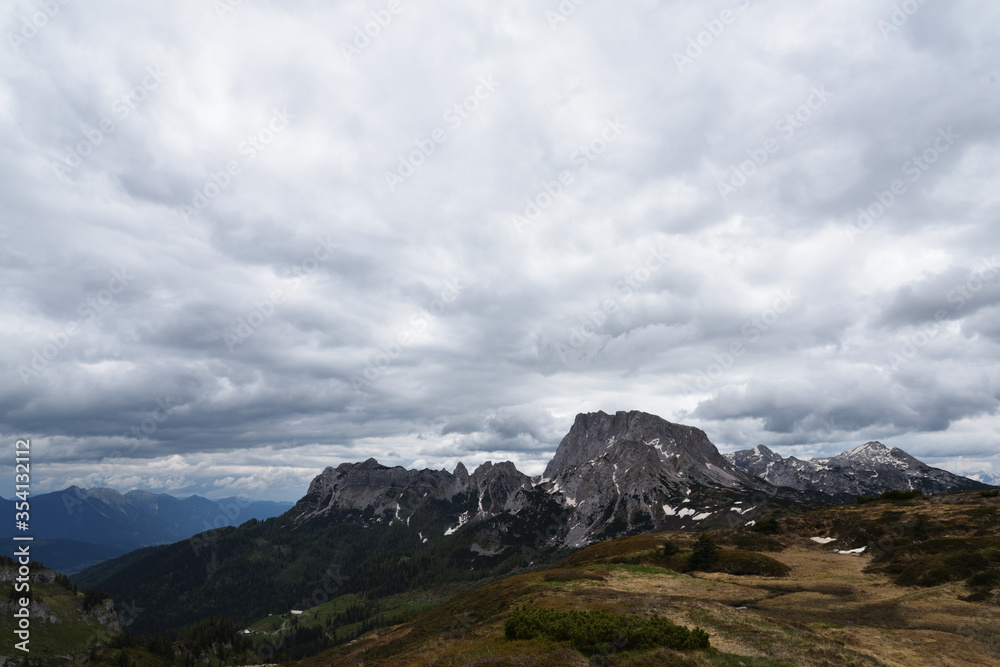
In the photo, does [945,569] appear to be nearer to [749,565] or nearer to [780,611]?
[749,565]

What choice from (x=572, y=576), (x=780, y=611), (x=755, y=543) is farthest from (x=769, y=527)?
(x=780, y=611)

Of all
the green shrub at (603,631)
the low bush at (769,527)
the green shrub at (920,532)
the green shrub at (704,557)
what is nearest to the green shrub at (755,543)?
the low bush at (769,527)

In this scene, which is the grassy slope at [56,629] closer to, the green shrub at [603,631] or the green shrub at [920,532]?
the green shrub at [603,631]

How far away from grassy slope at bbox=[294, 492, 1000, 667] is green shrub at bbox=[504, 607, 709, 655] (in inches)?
38.1

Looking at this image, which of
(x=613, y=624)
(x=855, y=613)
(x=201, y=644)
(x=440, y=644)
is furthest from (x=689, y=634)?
(x=201, y=644)

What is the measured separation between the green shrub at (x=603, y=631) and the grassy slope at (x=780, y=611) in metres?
0.97

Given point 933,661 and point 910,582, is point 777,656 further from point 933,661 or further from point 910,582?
point 910,582

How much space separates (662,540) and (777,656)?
64.4 m

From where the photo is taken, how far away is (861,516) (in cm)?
8425

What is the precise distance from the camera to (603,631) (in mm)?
25281

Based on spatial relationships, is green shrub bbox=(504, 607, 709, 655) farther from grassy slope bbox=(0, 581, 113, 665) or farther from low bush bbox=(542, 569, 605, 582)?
grassy slope bbox=(0, 581, 113, 665)

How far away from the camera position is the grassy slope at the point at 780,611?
24.7 meters

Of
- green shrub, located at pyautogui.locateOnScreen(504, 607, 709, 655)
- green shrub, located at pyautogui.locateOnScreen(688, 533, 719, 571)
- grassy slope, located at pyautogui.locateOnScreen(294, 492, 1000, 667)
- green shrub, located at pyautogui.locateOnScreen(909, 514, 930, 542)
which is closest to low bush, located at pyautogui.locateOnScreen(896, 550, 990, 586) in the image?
grassy slope, located at pyautogui.locateOnScreen(294, 492, 1000, 667)

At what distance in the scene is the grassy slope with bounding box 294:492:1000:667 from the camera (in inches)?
973
